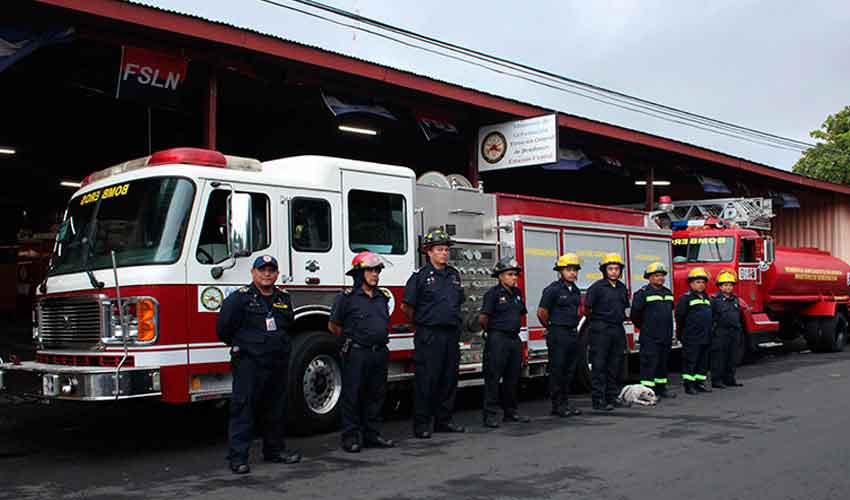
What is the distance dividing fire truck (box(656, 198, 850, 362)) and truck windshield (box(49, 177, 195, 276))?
931cm

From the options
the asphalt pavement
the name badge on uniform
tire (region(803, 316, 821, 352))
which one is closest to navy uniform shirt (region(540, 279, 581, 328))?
the asphalt pavement

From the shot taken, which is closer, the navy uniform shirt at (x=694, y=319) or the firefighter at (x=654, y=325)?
the firefighter at (x=654, y=325)

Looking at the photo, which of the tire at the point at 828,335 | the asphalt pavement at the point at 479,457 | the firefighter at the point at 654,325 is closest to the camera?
the asphalt pavement at the point at 479,457

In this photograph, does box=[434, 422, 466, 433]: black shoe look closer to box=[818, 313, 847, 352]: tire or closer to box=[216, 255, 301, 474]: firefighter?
box=[216, 255, 301, 474]: firefighter

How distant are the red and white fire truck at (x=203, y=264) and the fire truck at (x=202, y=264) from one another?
0.01 meters

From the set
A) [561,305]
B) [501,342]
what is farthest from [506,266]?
[561,305]

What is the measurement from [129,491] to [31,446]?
9.34 feet

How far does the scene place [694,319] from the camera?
12.3 meters

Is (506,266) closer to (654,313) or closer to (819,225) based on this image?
(654,313)

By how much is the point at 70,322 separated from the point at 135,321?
0.91 meters

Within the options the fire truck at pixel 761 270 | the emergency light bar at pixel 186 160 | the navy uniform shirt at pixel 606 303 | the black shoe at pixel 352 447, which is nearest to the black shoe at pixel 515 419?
the navy uniform shirt at pixel 606 303

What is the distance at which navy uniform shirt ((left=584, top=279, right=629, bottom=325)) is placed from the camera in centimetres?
1048

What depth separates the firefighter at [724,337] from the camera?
1256 cm

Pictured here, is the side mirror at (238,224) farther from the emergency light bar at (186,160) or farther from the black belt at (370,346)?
the black belt at (370,346)
